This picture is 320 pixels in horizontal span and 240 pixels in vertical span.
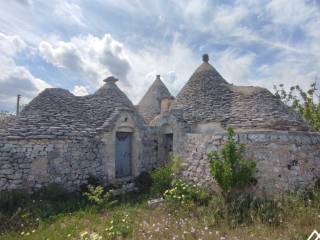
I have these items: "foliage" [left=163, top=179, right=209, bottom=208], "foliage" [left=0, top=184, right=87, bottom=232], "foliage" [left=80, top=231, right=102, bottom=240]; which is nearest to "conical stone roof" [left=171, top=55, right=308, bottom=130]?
"foliage" [left=163, top=179, right=209, bottom=208]

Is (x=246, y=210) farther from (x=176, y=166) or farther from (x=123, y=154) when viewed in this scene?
(x=123, y=154)

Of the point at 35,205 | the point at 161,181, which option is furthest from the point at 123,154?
the point at 35,205

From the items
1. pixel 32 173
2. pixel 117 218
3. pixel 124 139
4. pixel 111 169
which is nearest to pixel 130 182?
pixel 111 169

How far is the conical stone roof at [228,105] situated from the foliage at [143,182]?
2786 millimetres

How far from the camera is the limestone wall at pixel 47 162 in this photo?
8.56 m

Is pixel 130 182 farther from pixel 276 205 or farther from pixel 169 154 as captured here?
pixel 276 205

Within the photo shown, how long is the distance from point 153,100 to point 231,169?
10.1 metres

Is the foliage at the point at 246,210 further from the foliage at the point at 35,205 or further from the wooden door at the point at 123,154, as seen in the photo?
the wooden door at the point at 123,154

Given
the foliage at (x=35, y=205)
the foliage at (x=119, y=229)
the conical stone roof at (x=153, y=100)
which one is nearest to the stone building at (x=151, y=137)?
the foliage at (x=35, y=205)

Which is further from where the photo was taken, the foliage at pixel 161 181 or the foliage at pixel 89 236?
the foliage at pixel 161 181

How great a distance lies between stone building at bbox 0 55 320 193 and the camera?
8.18m

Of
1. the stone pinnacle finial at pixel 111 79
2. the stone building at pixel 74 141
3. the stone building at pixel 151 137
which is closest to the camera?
the stone building at pixel 151 137

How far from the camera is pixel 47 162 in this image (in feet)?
30.4

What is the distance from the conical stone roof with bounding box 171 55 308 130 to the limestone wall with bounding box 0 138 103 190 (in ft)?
14.1
